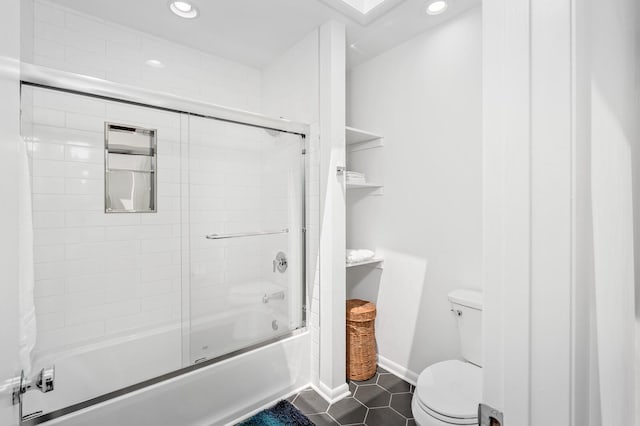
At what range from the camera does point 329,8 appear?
1.90 meters

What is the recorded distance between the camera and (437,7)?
1873 mm

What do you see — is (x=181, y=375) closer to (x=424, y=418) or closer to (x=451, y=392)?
(x=424, y=418)

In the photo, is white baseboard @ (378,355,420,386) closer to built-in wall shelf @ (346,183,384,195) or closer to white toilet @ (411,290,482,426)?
white toilet @ (411,290,482,426)

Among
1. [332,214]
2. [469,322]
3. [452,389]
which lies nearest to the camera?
[452,389]

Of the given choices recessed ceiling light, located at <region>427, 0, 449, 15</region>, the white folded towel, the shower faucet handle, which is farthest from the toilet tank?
the shower faucet handle

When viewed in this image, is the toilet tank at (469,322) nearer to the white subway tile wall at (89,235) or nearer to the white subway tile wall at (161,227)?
the white subway tile wall at (161,227)

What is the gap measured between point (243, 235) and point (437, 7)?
1.89 meters

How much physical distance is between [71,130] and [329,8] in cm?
179

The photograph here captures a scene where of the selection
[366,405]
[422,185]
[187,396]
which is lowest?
[366,405]

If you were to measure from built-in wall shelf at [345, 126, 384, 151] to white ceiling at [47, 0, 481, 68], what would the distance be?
0.66m

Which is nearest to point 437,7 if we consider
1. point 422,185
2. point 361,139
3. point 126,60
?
point 361,139

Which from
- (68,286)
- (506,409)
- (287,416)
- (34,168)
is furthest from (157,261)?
(506,409)

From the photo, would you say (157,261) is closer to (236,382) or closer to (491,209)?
(236,382)

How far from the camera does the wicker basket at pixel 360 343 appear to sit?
7.23 ft
